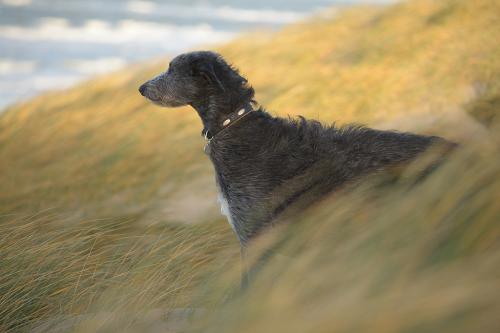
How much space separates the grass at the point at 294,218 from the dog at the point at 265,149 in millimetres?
419

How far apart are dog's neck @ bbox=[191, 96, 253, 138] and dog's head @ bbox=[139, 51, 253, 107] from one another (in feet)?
0.22

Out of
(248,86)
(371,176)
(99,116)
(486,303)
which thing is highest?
(99,116)

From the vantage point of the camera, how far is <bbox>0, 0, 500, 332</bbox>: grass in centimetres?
291

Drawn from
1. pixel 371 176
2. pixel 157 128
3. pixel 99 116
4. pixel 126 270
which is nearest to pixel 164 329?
pixel 126 270

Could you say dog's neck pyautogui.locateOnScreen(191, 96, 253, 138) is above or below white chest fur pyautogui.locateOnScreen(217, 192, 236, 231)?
above

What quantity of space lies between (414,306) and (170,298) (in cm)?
293

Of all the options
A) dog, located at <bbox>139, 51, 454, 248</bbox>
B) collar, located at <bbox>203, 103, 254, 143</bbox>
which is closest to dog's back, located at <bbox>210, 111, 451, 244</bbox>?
dog, located at <bbox>139, 51, 454, 248</bbox>

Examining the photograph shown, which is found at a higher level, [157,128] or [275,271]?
[157,128]

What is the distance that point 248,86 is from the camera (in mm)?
5551

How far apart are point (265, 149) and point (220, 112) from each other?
554 mm

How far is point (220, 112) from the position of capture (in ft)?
18.1

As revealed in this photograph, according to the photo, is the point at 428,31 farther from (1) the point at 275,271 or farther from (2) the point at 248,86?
(1) the point at 275,271

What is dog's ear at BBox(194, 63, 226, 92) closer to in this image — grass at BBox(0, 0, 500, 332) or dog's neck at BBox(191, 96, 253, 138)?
dog's neck at BBox(191, 96, 253, 138)

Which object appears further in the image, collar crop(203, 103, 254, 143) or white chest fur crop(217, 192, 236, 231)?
collar crop(203, 103, 254, 143)
